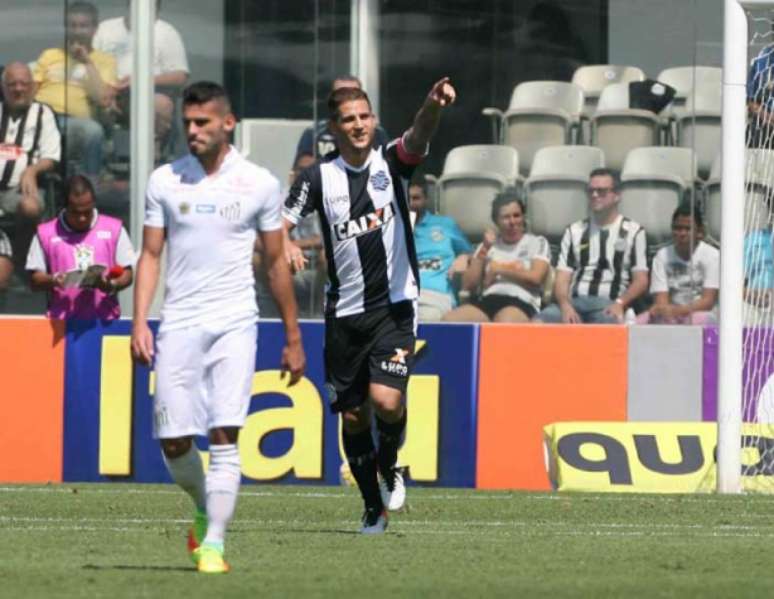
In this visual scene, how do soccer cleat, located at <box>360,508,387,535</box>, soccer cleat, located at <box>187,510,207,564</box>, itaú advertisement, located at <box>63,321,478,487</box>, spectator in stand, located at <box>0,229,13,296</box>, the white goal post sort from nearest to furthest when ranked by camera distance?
1. soccer cleat, located at <box>187,510,207,564</box>
2. soccer cleat, located at <box>360,508,387,535</box>
3. the white goal post
4. itaú advertisement, located at <box>63,321,478,487</box>
5. spectator in stand, located at <box>0,229,13,296</box>

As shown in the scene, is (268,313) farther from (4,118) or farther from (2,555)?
(2,555)

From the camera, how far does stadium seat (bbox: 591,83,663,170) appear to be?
1678 centimetres

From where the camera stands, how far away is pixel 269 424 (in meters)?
15.5

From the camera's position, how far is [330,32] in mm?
16906

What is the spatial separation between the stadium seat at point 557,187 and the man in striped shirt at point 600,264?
0.07 m

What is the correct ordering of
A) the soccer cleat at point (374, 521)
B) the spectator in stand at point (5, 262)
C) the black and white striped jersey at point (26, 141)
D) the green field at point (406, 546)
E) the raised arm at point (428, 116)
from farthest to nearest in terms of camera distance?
the black and white striped jersey at point (26, 141) → the spectator in stand at point (5, 262) → the soccer cleat at point (374, 521) → the raised arm at point (428, 116) → the green field at point (406, 546)

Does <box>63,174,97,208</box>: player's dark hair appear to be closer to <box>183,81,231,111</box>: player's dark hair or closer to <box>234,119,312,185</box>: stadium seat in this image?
<box>234,119,312,185</box>: stadium seat

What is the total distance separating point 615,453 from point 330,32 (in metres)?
4.35

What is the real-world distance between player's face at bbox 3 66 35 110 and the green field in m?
3.75

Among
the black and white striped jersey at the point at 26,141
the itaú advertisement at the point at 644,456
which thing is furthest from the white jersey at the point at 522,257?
Result: the black and white striped jersey at the point at 26,141

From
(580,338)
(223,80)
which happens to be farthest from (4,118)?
(580,338)

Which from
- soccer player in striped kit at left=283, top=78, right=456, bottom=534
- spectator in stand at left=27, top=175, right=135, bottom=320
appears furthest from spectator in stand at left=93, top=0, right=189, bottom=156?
soccer player in striped kit at left=283, top=78, right=456, bottom=534

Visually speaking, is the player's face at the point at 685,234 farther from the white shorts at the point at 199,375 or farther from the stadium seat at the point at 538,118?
the white shorts at the point at 199,375

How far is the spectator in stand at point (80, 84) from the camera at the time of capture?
16.6 m
